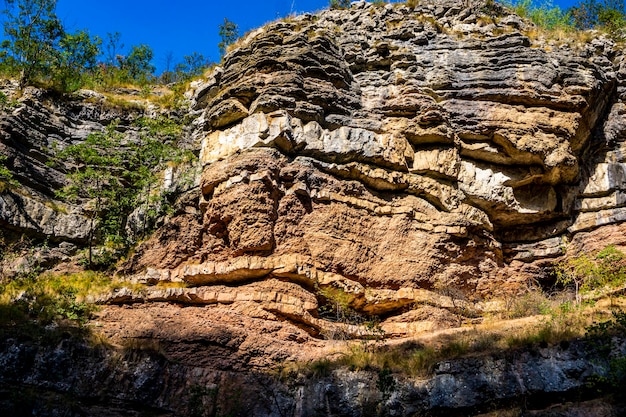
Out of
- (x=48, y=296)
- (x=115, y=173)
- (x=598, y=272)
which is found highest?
(x=115, y=173)

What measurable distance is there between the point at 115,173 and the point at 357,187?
28.2 ft

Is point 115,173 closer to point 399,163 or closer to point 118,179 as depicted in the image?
point 118,179

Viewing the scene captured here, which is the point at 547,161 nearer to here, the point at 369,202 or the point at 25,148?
the point at 369,202

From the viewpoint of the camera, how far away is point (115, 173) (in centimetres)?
1975

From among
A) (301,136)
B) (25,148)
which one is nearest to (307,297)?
(301,136)

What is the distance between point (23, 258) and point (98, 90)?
8.83 meters

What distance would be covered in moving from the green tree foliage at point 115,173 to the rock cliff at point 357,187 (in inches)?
27.0

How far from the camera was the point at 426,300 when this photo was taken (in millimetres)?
15469

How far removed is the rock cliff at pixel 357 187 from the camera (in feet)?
46.5

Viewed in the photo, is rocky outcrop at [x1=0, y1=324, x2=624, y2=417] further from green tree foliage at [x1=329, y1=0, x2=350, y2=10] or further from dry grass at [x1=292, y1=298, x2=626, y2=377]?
green tree foliage at [x1=329, y1=0, x2=350, y2=10]

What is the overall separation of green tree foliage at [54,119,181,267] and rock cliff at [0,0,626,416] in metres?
0.69

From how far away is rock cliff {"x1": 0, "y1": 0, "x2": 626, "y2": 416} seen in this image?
14.2 metres

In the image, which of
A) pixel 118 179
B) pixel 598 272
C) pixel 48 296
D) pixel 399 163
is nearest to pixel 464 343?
pixel 598 272

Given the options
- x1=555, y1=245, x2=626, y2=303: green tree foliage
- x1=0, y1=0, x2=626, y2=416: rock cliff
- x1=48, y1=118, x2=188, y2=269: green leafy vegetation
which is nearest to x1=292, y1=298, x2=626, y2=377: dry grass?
x1=0, y1=0, x2=626, y2=416: rock cliff
